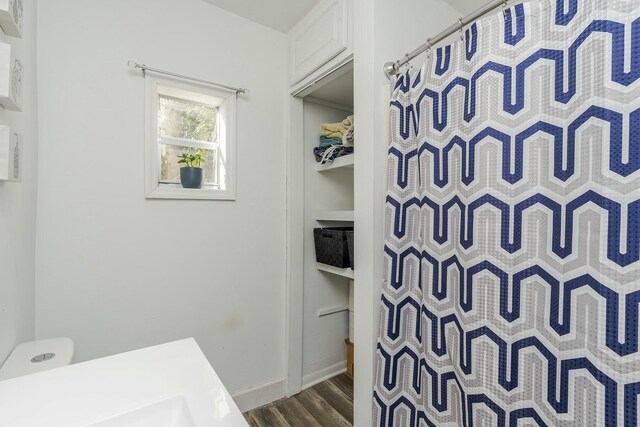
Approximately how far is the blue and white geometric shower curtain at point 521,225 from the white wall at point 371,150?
109 mm

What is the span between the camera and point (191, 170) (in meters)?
1.62

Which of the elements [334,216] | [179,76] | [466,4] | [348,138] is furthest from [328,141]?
[466,4]

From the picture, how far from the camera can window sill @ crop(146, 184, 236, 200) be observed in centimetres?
152

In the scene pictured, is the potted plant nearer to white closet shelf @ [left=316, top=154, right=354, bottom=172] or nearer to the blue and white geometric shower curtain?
white closet shelf @ [left=316, top=154, right=354, bottom=172]

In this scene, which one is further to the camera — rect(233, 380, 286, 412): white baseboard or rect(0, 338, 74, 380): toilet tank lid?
rect(233, 380, 286, 412): white baseboard

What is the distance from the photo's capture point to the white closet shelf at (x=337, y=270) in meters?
1.79

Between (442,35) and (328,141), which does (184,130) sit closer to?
(328,141)

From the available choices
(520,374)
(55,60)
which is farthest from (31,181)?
(520,374)

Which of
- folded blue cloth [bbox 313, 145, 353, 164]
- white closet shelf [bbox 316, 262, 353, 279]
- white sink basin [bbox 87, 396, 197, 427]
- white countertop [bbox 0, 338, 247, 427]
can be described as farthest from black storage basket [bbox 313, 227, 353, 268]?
white sink basin [bbox 87, 396, 197, 427]

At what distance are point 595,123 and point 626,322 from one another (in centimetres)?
48

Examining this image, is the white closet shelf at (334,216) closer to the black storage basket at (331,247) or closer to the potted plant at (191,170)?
the black storage basket at (331,247)

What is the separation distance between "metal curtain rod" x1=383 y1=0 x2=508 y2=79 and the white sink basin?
137 cm

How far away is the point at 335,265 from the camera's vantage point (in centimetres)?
184

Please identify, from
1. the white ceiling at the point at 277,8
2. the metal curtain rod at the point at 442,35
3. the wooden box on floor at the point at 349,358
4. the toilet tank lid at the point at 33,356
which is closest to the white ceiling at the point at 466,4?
the white ceiling at the point at 277,8
